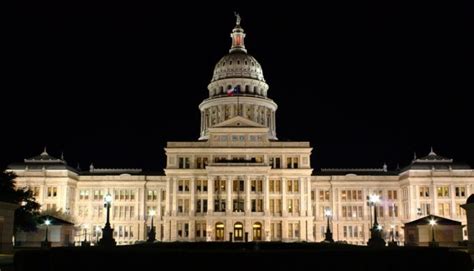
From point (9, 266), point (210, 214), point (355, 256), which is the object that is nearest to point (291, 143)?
point (210, 214)

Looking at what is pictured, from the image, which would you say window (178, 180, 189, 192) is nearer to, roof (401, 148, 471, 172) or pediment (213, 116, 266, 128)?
pediment (213, 116, 266, 128)

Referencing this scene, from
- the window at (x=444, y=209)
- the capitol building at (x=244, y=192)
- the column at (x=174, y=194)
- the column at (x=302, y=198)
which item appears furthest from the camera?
the window at (x=444, y=209)

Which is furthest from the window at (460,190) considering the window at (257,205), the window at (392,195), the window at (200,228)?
the window at (200,228)

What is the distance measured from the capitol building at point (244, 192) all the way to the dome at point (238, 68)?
9259 millimetres

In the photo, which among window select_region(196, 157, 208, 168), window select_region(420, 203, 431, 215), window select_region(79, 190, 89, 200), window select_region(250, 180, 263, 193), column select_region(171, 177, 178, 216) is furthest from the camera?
window select_region(79, 190, 89, 200)

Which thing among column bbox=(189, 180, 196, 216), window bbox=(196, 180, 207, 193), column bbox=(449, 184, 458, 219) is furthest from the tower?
column bbox=(449, 184, 458, 219)

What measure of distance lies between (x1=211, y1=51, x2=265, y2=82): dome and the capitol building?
9.26 m

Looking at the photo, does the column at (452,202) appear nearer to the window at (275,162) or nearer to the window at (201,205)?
the window at (275,162)

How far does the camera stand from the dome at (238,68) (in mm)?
135750

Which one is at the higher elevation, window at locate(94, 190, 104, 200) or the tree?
window at locate(94, 190, 104, 200)

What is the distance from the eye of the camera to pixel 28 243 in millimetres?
80000

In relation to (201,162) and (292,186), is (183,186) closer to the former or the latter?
(201,162)

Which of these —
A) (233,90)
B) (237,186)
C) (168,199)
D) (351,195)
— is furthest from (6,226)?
(233,90)

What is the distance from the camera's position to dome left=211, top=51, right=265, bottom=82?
13575cm
